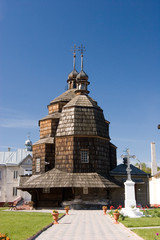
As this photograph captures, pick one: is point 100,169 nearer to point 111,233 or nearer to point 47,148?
point 47,148

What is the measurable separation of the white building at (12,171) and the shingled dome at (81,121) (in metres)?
16.9

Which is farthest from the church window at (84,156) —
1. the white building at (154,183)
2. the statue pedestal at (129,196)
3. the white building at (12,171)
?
the white building at (154,183)

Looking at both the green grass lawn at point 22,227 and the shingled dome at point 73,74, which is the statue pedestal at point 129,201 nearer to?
the green grass lawn at point 22,227

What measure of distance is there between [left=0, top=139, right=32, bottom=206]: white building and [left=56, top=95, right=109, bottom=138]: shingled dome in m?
16.9

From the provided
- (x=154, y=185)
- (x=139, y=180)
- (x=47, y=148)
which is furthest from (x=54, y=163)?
(x=154, y=185)

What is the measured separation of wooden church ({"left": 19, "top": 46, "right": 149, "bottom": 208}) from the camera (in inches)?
1064

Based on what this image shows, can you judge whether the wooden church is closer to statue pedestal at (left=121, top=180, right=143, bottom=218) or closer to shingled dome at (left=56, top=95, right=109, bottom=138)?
shingled dome at (left=56, top=95, right=109, bottom=138)

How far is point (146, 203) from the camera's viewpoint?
3077 centimetres

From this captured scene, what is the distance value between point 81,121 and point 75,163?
4616 mm

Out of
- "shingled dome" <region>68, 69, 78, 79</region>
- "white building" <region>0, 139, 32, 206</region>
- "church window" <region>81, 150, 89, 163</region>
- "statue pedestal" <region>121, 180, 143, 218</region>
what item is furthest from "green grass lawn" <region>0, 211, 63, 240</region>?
"shingled dome" <region>68, 69, 78, 79</region>

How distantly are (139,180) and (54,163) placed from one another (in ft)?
32.4

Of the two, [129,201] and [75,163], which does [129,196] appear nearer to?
[129,201]

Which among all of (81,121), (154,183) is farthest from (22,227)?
(154,183)

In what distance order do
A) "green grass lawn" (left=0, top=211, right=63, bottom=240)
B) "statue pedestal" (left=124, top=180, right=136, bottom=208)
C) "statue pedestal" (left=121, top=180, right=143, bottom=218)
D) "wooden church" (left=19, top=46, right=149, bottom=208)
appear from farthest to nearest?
"wooden church" (left=19, top=46, right=149, bottom=208) < "statue pedestal" (left=124, top=180, right=136, bottom=208) < "statue pedestal" (left=121, top=180, right=143, bottom=218) < "green grass lawn" (left=0, top=211, right=63, bottom=240)
